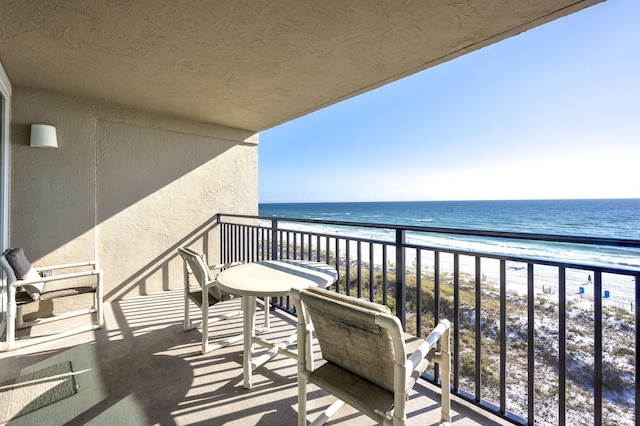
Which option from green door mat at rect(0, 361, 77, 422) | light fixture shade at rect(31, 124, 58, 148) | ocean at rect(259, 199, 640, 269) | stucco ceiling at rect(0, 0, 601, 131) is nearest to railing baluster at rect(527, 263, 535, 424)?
stucco ceiling at rect(0, 0, 601, 131)

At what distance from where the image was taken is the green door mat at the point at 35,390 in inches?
60.1

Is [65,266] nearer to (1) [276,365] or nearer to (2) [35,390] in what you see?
(2) [35,390]

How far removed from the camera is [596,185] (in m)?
23.3

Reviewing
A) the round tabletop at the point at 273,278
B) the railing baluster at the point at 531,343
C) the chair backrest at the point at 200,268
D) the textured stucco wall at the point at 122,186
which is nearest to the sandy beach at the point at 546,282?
the textured stucco wall at the point at 122,186

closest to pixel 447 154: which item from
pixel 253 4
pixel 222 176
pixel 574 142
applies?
pixel 574 142

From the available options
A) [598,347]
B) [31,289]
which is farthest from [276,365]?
[31,289]

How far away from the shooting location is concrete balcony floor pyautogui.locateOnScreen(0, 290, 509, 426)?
1459mm

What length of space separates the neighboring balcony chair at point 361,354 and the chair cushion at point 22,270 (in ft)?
8.36

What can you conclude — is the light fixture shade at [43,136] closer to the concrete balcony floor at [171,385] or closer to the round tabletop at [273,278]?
the concrete balcony floor at [171,385]

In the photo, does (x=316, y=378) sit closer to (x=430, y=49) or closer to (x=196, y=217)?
(x=430, y=49)

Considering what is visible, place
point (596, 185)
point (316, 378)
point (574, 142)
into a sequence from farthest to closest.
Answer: point (596, 185), point (574, 142), point (316, 378)

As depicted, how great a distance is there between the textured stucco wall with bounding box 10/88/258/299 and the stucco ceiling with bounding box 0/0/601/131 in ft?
1.39

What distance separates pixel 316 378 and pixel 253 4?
Result: 196cm

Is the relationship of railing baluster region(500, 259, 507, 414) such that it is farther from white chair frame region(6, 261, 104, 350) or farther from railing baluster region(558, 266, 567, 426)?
white chair frame region(6, 261, 104, 350)
